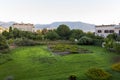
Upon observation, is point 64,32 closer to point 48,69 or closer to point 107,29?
point 107,29

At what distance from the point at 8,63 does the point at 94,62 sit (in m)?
11.9

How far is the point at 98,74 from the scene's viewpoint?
2323 cm

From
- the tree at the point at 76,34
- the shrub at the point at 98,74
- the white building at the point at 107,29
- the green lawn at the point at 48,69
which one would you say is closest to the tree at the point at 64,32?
the tree at the point at 76,34

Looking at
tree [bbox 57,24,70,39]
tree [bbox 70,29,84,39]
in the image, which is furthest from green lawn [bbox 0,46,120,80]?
tree [bbox 57,24,70,39]

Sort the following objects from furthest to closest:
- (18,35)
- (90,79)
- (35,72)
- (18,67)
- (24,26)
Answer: (24,26), (18,35), (18,67), (35,72), (90,79)

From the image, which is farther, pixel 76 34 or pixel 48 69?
pixel 76 34

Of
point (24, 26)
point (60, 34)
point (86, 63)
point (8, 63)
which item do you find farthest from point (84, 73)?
point (24, 26)

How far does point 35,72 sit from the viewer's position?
26094mm

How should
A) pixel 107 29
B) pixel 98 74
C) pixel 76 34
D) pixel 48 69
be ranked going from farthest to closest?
pixel 107 29
pixel 76 34
pixel 48 69
pixel 98 74

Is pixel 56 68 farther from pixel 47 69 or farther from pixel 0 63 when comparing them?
pixel 0 63

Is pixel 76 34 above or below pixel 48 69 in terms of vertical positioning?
above

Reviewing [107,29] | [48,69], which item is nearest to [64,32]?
[107,29]

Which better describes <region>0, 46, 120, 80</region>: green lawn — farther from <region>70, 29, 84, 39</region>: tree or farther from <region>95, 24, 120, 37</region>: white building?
<region>95, 24, 120, 37</region>: white building

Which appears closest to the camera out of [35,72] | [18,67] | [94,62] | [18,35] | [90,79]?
[90,79]
